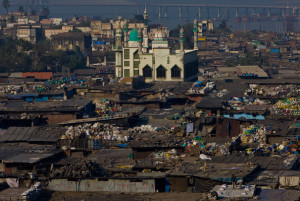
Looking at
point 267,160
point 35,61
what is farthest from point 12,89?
point 35,61

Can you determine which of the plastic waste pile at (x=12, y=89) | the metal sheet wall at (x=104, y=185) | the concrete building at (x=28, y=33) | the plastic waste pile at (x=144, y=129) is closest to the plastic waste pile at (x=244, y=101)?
the plastic waste pile at (x=144, y=129)

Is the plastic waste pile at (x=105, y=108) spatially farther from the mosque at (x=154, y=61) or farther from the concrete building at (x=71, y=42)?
the concrete building at (x=71, y=42)

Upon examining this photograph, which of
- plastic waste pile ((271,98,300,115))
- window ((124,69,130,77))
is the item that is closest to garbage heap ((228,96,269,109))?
plastic waste pile ((271,98,300,115))

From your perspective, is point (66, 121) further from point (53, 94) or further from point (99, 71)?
point (99, 71)

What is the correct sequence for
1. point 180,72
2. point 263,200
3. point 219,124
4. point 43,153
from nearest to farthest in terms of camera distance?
point 263,200, point 43,153, point 219,124, point 180,72

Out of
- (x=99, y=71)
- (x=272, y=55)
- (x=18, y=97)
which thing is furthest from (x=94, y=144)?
(x=272, y=55)

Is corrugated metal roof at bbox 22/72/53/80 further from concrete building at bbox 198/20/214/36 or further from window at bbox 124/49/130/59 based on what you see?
concrete building at bbox 198/20/214/36
